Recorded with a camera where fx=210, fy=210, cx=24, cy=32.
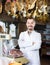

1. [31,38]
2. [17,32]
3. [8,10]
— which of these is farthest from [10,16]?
[31,38]

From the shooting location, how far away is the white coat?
1991 mm

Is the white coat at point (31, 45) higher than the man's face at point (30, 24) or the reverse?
the reverse

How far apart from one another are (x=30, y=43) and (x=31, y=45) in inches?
0.8

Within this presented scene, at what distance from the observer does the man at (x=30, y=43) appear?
1.99 metres

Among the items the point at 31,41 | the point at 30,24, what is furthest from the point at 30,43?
the point at 30,24

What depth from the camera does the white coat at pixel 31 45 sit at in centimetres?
199

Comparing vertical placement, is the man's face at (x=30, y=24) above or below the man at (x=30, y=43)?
above

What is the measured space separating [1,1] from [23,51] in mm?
554

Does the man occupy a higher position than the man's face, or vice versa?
the man's face

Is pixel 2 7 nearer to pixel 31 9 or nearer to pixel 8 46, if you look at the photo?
pixel 31 9

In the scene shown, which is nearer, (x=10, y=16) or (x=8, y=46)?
(x=8, y=46)

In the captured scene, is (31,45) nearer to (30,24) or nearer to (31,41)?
(31,41)

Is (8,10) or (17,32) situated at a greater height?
(8,10)

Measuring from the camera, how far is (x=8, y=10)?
6.97 feet
